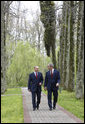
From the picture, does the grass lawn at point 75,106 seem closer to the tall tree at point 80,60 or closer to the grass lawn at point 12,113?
the tall tree at point 80,60

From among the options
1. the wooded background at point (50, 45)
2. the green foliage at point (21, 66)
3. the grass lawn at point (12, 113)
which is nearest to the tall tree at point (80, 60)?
the wooded background at point (50, 45)

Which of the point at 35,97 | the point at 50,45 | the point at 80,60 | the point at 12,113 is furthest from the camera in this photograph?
the point at 50,45

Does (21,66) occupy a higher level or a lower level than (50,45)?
lower

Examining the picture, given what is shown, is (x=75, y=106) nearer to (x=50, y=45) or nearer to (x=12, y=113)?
(x=12, y=113)

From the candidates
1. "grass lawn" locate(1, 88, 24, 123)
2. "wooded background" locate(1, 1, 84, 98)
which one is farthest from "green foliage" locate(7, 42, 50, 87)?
"grass lawn" locate(1, 88, 24, 123)

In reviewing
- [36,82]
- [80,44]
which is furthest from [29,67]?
[36,82]

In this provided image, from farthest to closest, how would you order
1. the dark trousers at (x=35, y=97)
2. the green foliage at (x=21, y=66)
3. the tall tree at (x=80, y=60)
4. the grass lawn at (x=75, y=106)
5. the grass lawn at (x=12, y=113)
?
1. the green foliage at (x=21, y=66)
2. the tall tree at (x=80, y=60)
3. the dark trousers at (x=35, y=97)
4. the grass lawn at (x=75, y=106)
5. the grass lawn at (x=12, y=113)

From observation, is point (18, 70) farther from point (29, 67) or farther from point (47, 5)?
point (47, 5)

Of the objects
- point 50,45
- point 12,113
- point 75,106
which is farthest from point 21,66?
point 12,113

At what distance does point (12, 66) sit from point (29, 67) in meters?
2.14

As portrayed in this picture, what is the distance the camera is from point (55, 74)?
36.8 ft

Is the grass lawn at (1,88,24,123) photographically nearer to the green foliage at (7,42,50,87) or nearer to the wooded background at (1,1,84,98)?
the wooded background at (1,1,84,98)

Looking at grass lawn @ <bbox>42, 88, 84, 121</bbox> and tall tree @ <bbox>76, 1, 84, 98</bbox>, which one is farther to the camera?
tall tree @ <bbox>76, 1, 84, 98</bbox>

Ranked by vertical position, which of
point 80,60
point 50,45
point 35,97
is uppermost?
point 50,45
